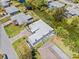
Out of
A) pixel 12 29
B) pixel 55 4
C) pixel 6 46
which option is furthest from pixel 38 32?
pixel 55 4

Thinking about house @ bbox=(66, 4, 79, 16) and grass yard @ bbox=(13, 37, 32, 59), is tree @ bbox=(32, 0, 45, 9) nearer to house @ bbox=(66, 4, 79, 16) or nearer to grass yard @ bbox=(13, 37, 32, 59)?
house @ bbox=(66, 4, 79, 16)

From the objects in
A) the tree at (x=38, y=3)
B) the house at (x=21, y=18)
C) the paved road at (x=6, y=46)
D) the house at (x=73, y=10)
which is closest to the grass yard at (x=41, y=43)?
the paved road at (x=6, y=46)

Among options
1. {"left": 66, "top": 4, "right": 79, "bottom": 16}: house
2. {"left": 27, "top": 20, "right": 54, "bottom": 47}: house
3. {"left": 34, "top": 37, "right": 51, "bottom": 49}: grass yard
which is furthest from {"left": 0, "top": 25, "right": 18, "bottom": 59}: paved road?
{"left": 66, "top": 4, "right": 79, "bottom": 16}: house

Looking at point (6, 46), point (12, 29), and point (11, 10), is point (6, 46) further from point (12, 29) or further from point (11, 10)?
point (11, 10)

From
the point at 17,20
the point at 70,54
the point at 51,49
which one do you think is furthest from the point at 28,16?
the point at 70,54

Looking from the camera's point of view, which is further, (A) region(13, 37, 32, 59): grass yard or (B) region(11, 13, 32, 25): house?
(B) region(11, 13, 32, 25): house

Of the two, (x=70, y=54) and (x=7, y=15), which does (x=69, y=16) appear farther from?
(x=7, y=15)
